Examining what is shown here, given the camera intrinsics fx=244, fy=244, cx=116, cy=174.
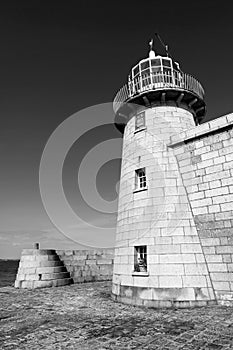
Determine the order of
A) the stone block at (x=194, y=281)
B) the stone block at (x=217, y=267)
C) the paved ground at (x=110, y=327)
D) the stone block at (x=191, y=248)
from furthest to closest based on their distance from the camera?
the stone block at (x=191, y=248) → the stone block at (x=194, y=281) → the stone block at (x=217, y=267) → the paved ground at (x=110, y=327)

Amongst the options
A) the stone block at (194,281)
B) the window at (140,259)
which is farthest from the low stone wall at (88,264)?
the stone block at (194,281)

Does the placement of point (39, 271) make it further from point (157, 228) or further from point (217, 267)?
Answer: point (217, 267)

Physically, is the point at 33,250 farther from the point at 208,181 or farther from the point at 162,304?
the point at 208,181

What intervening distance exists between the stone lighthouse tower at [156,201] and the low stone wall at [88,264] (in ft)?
22.7

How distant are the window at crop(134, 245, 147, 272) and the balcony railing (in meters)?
7.35

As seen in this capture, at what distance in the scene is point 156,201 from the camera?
10.3m

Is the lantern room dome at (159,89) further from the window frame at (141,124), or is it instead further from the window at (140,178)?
the window at (140,178)

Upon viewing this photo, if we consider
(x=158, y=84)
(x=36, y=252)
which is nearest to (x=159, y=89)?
(x=158, y=84)

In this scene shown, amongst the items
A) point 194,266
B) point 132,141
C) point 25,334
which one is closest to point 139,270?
point 194,266

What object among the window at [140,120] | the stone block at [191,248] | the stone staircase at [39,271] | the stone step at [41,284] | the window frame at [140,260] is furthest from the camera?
the stone staircase at [39,271]

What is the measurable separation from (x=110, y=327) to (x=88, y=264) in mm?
12006

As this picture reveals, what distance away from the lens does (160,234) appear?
387 inches

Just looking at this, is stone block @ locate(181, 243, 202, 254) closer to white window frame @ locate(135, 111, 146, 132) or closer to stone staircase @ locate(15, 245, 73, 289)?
white window frame @ locate(135, 111, 146, 132)

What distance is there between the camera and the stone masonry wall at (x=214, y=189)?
29.0ft
